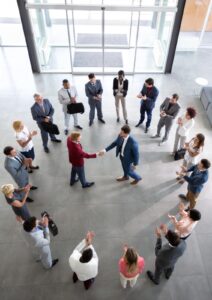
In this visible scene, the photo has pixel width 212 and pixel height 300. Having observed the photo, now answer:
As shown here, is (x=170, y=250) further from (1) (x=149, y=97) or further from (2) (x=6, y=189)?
(1) (x=149, y=97)

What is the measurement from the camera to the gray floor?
3.89 meters

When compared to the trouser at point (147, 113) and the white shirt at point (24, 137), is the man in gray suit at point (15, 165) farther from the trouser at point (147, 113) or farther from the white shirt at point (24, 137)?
the trouser at point (147, 113)

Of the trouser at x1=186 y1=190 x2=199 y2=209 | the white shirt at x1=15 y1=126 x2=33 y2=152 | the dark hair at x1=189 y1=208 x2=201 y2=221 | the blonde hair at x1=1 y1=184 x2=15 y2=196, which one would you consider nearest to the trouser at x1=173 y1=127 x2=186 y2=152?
the trouser at x1=186 y1=190 x2=199 y2=209

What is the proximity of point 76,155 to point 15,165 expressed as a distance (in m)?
1.02

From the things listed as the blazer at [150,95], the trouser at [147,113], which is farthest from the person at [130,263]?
the trouser at [147,113]

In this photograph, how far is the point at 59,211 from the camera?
487 centimetres

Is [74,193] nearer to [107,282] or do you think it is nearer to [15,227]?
[15,227]

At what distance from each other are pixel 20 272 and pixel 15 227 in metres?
0.84

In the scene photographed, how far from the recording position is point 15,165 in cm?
421

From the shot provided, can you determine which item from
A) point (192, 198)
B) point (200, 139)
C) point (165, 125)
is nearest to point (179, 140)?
point (165, 125)

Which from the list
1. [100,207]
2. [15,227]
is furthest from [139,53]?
[15,227]

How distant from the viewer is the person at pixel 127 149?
4.48 metres

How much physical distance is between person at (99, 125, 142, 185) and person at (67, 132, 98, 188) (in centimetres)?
39

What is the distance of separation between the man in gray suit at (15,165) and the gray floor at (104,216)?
0.80 meters
